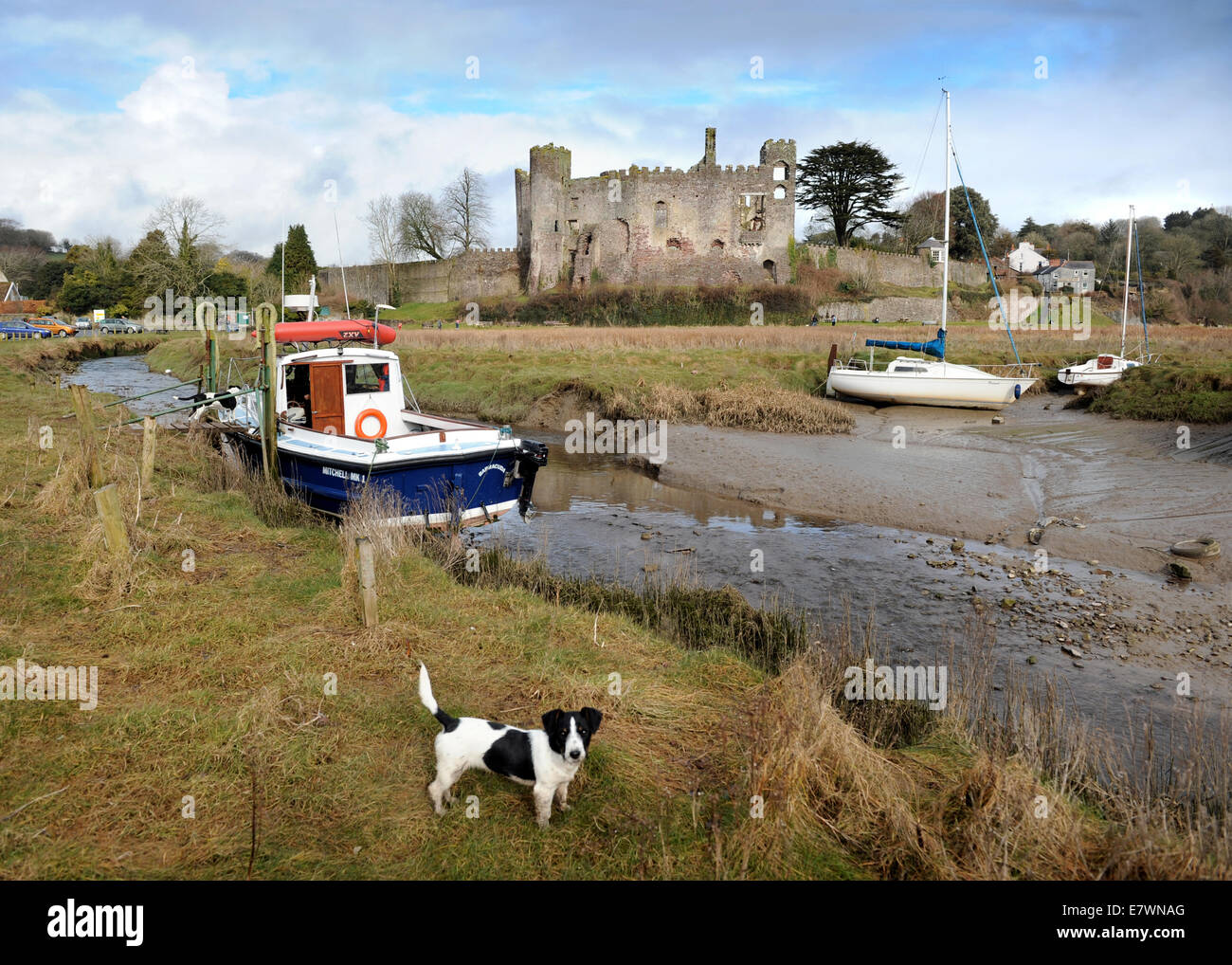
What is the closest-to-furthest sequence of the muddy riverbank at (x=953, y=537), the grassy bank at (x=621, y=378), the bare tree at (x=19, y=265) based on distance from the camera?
the muddy riverbank at (x=953, y=537)
the grassy bank at (x=621, y=378)
the bare tree at (x=19, y=265)

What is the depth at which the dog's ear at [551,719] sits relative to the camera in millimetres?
4551

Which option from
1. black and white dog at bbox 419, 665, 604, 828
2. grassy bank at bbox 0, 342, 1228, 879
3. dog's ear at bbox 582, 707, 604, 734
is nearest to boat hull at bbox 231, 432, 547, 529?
grassy bank at bbox 0, 342, 1228, 879

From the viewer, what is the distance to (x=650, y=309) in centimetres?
4844

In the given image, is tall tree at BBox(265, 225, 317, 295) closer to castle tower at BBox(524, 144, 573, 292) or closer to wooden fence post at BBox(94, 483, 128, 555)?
castle tower at BBox(524, 144, 573, 292)

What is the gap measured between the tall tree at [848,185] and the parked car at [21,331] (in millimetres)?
49369

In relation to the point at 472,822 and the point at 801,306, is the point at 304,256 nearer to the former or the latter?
the point at 801,306

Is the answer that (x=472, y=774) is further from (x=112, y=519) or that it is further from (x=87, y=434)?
(x=87, y=434)

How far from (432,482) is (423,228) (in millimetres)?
60073


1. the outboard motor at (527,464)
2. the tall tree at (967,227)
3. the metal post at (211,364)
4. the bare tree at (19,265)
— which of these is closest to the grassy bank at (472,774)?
the outboard motor at (527,464)

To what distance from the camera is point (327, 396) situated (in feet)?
43.9

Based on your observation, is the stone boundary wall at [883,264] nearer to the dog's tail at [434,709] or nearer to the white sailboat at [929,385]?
the white sailboat at [929,385]

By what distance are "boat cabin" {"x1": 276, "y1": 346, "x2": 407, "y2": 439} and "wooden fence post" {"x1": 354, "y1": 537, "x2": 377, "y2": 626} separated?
6.66 m
